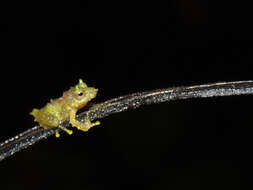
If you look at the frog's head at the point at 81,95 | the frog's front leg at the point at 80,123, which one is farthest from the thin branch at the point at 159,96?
the frog's head at the point at 81,95

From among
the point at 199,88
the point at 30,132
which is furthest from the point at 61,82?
the point at 199,88

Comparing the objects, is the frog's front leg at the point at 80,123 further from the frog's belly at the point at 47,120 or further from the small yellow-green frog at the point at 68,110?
the frog's belly at the point at 47,120

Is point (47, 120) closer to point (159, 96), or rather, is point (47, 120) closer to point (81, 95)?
point (81, 95)

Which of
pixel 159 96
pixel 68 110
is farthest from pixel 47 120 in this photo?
pixel 159 96

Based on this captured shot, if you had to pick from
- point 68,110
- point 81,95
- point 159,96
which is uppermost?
point 81,95

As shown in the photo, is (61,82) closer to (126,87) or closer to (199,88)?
(126,87)

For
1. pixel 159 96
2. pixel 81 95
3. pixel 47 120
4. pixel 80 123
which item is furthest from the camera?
pixel 81 95

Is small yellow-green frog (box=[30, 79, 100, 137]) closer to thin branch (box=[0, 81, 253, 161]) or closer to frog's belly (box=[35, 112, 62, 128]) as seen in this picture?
frog's belly (box=[35, 112, 62, 128])

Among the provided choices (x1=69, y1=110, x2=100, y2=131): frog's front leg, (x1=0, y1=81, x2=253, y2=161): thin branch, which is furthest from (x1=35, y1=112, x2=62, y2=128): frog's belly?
(x1=0, y1=81, x2=253, y2=161): thin branch

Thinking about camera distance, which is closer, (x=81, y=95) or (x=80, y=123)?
(x=80, y=123)
